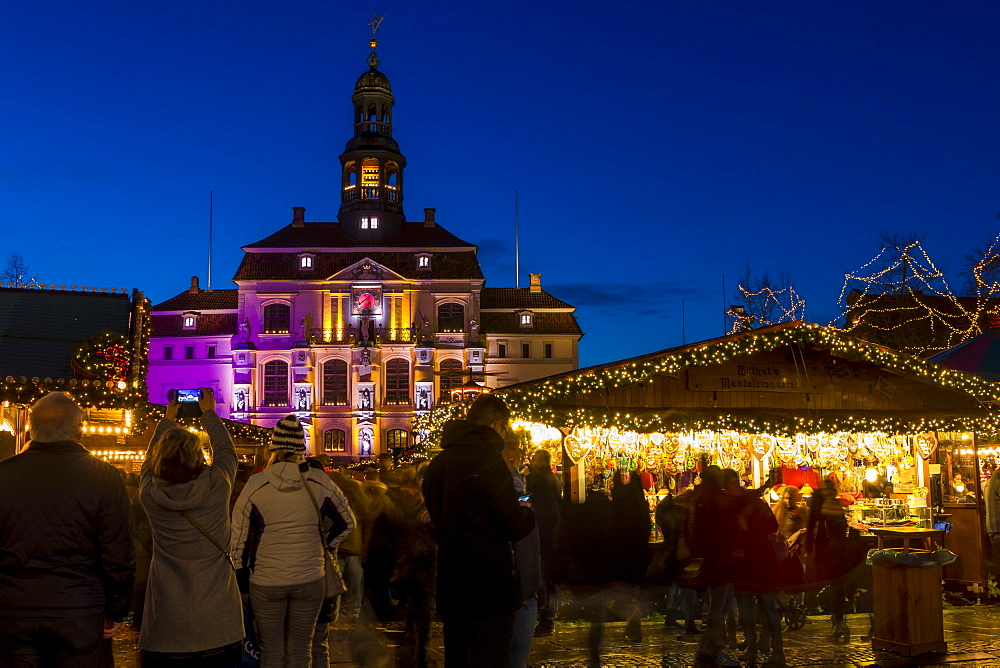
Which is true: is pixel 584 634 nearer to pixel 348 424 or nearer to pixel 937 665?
pixel 937 665

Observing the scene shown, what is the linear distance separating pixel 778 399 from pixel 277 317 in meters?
44.3

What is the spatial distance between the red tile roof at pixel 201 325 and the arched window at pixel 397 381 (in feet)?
29.3

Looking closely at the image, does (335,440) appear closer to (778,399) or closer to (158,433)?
(778,399)

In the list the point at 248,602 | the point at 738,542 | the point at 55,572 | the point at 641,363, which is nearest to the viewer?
the point at 55,572

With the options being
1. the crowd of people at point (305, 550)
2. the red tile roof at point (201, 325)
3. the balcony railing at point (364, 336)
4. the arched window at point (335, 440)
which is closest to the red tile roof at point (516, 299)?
the balcony railing at point (364, 336)

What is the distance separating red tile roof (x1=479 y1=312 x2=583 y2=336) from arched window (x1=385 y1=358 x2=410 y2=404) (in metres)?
5.18

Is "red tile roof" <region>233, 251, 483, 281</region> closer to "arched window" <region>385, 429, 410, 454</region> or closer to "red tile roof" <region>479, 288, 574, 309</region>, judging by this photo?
"red tile roof" <region>479, 288, 574, 309</region>

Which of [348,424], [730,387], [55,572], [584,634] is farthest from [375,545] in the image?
[348,424]

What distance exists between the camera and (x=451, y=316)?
179 ft

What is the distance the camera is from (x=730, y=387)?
41.2 feet

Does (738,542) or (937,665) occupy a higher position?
(738,542)

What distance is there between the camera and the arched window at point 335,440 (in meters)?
52.6

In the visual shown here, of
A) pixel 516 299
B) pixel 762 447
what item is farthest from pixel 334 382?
pixel 762 447

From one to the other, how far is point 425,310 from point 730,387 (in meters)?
42.4
